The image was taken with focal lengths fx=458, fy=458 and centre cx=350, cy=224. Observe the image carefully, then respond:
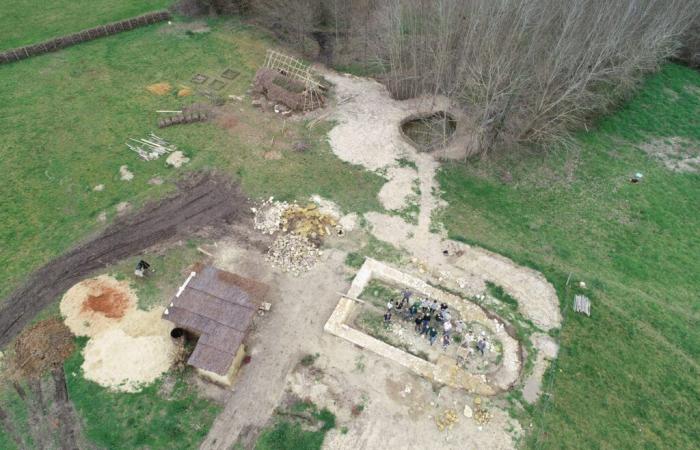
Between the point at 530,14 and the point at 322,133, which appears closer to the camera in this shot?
the point at 530,14

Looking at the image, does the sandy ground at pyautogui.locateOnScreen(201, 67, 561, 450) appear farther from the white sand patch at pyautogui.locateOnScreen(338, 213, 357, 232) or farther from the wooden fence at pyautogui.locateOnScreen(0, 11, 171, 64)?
the wooden fence at pyautogui.locateOnScreen(0, 11, 171, 64)

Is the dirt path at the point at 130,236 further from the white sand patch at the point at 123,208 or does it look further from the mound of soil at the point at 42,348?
the mound of soil at the point at 42,348

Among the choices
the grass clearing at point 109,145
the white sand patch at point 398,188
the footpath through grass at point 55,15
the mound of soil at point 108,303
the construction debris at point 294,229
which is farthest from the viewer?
the footpath through grass at point 55,15

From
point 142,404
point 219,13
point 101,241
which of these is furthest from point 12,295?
point 219,13

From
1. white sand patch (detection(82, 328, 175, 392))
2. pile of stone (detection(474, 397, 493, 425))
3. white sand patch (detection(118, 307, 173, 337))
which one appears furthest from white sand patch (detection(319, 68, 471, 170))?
white sand patch (detection(82, 328, 175, 392))

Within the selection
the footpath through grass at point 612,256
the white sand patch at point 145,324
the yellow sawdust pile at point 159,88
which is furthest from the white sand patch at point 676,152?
the yellow sawdust pile at point 159,88

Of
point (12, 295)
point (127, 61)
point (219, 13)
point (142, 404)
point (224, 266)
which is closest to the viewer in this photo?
point (142, 404)

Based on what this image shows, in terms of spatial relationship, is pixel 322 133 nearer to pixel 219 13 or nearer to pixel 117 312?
pixel 117 312
